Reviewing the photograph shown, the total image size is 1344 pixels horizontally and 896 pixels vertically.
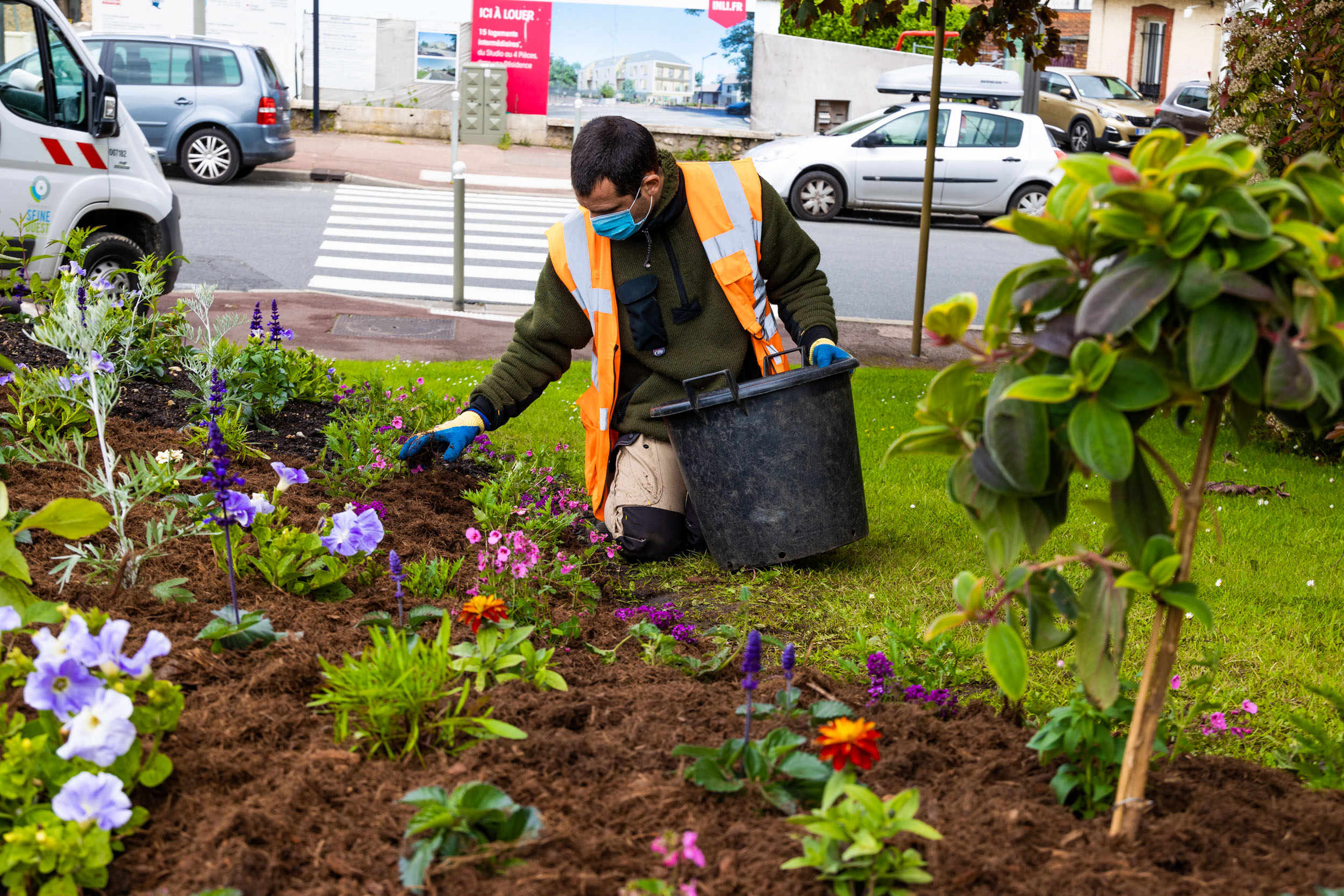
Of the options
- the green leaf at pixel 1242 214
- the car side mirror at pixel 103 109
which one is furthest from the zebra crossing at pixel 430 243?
the green leaf at pixel 1242 214

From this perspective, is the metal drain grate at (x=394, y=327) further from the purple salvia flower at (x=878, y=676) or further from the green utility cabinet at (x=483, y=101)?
the green utility cabinet at (x=483, y=101)

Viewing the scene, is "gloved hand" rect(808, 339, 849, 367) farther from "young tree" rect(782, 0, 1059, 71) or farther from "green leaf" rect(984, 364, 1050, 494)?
"young tree" rect(782, 0, 1059, 71)

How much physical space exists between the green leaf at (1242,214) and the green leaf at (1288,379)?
0.13 metres

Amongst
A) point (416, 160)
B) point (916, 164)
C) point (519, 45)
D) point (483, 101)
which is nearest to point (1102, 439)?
point (916, 164)

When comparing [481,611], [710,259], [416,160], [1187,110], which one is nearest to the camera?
[481,611]

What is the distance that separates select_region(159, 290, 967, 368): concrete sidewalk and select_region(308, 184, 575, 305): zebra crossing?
2.22ft

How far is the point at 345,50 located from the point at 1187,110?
17191mm

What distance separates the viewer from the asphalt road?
1070 cm

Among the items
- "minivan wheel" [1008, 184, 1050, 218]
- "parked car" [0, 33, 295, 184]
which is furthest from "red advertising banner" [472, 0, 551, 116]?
"minivan wheel" [1008, 184, 1050, 218]

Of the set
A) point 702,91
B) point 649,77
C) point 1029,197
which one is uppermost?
point 649,77

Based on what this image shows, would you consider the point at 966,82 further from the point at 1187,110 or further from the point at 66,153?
the point at 66,153

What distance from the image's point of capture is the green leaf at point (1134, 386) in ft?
4.95

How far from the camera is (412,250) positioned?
41.2 feet

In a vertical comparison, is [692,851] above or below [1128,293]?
below
